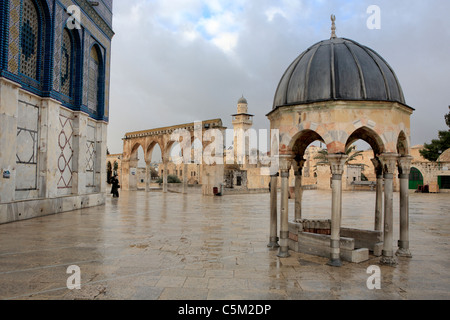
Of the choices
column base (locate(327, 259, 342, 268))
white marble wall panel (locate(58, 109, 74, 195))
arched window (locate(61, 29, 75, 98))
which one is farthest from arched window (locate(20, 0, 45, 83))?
column base (locate(327, 259, 342, 268))

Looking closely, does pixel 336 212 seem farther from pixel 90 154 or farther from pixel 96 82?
pixel 96 82

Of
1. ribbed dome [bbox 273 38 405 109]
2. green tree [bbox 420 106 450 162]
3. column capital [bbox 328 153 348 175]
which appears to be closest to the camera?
column capital [bbox 328 153 348 175]

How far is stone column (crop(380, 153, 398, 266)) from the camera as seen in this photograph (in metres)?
6.10

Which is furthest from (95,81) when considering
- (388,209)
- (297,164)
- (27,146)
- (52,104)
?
(388,209)

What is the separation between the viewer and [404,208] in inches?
270

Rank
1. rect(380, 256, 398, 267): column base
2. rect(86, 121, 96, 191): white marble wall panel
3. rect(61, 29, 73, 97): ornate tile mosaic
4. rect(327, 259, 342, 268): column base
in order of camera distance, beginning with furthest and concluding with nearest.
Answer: rect(86, 121, 96, 191): white marble wall panel
rect(61, 29, 73, 97): ornate tile mosaic
rect(380, 256, 398, 267): column base
rect(327, 259, 342, 268): column base

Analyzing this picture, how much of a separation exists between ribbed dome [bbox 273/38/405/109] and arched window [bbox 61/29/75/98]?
38.2 ft

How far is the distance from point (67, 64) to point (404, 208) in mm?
14572

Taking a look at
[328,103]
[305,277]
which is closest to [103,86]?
[328,103]

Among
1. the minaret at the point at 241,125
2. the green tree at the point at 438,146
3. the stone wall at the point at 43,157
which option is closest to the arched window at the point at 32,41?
the stone wall at the point at 43,157

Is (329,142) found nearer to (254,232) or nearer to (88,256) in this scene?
(254,232)

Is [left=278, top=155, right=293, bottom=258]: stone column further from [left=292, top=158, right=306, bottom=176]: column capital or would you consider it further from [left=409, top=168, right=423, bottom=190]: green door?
[left=409, top=168, right=423, bottom=190]: green door

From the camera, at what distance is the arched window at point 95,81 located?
693 inches

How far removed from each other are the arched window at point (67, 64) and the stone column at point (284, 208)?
1169 cm
